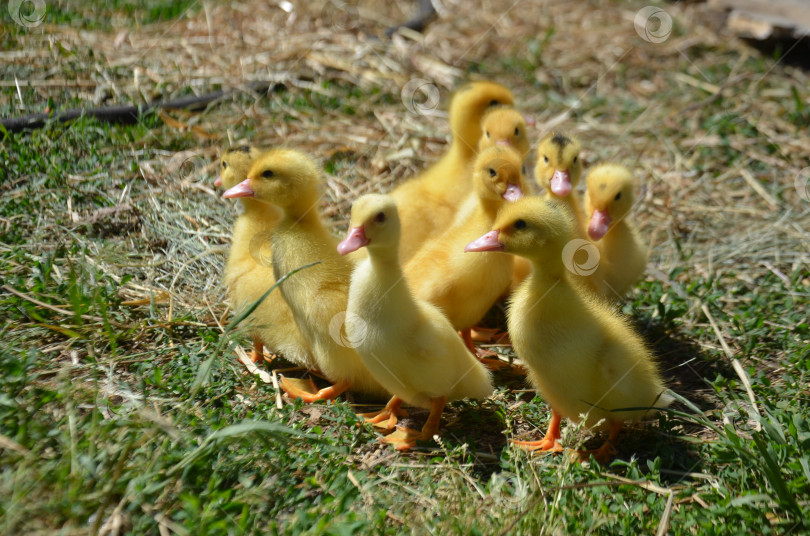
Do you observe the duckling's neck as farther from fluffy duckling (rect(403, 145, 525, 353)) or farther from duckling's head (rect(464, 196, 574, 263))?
duckling's head (rect(464, 196, 574, 263))

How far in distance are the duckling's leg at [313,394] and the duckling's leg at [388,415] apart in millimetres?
171

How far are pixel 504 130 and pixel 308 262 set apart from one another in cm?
161

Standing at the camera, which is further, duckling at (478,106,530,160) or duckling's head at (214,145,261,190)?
duckling at (478,106,530,160)

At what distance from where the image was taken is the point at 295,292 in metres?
→ 3.22

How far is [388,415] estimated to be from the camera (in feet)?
11.0

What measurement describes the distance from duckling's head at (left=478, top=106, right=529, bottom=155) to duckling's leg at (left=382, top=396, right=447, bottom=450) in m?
1.70

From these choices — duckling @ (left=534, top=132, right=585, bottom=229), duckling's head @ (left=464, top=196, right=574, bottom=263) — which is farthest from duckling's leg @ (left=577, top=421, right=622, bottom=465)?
duckling @ (left=534, top=132, right=585, bottom=229)

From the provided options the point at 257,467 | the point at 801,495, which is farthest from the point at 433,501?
the point at 801,495

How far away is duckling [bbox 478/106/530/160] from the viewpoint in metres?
4.23

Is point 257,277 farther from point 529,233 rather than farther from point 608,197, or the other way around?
point 608,197

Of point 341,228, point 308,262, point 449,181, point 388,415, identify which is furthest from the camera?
point 341,228

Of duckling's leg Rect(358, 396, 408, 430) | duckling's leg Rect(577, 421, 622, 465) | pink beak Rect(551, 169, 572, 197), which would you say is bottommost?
duckling's leg Rect(358, 396, 408, 430)

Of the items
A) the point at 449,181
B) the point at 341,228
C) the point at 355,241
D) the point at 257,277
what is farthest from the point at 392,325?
the point at 341,228

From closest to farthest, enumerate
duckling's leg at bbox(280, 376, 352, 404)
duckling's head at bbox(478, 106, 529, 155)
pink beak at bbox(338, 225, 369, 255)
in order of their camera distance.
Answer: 1. pink beak at bbox(338, 225, 369, 255)
2. duckling's leg at bbox(280, 376, 352, 404)
3. duckling's head at bbox(478, 106, 529, 155)
